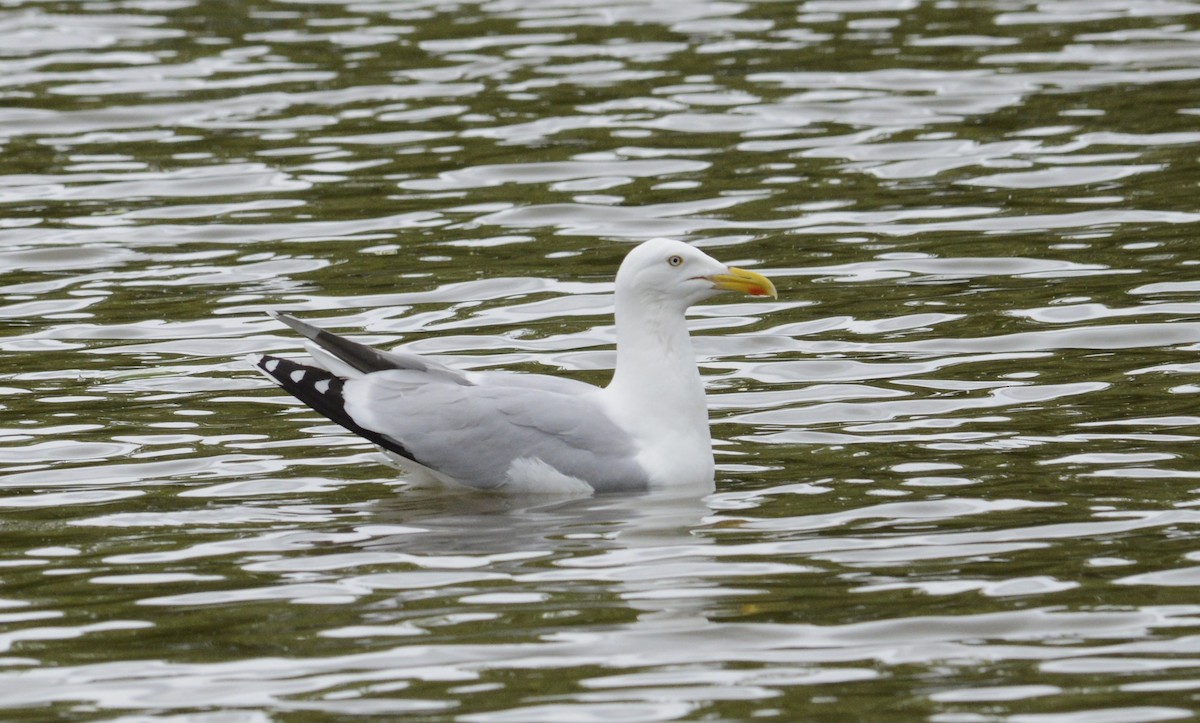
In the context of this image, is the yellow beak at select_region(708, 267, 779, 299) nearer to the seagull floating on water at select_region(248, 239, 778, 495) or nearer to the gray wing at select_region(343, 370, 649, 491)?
the seagull floating on water at select_region(248, 239, 778, 495)

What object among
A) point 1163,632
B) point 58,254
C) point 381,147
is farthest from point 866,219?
point 1163,632

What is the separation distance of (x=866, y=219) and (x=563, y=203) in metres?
2.14

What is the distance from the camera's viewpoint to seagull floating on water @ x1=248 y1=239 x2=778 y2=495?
8.49 meters

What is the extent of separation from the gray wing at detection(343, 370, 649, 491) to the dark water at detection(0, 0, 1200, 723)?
0.19 metres

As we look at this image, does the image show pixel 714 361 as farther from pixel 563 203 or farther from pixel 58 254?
pixel 58 254

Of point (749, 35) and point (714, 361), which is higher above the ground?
point (749, 35)

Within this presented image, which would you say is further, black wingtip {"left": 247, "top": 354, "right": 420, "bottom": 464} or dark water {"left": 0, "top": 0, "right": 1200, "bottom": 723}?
black wingtip {"left": 247, "top": 354, "right": 420, "bottom": 464}

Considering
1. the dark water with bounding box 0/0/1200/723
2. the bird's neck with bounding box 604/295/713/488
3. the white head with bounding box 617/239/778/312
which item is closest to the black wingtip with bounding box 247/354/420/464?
the dark water with bounding box 0/0/1200/723

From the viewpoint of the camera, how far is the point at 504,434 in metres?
8.52

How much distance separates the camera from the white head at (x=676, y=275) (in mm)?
8734

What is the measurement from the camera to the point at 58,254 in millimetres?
13398

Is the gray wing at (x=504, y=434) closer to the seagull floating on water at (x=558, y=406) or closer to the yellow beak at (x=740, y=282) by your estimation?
the seagull floating on water at (x=558, y=406)

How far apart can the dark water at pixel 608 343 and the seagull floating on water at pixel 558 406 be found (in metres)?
0.22

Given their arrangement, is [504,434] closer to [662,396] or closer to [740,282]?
[662,396]
